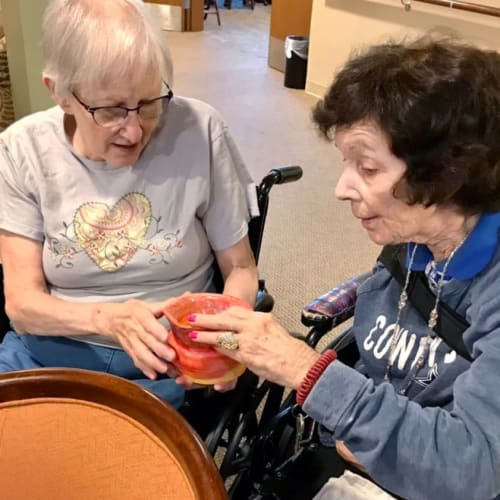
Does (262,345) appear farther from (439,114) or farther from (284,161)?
(284,161)

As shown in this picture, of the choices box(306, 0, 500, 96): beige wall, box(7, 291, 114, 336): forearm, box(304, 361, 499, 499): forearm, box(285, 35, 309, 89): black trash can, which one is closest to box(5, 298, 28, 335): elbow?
box(7, 291, 114, 336): forearm

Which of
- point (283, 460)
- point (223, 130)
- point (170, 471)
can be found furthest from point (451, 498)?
point (223, 130)

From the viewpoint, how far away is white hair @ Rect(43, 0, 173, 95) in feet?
3.91

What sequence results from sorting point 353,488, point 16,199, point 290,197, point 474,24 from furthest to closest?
point 474,24 → point 290,197 → point 16,199 → point 353,488

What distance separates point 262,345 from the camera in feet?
3.22

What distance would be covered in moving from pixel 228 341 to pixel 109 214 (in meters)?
0.50

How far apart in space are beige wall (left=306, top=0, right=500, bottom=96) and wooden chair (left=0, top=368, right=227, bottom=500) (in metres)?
3.02

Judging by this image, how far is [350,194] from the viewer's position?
102cm

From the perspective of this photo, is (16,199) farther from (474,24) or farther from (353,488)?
(474,24)

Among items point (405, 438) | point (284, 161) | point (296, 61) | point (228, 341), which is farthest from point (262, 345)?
point (296, 61)

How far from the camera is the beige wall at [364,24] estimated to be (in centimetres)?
380

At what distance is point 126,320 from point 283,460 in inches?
19.3

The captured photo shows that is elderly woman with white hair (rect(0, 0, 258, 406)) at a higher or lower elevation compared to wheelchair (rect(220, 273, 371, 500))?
higher

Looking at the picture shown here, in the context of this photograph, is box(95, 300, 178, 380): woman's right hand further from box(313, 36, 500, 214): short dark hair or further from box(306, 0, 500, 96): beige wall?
box(306, 0, 500, 96): beige wall
